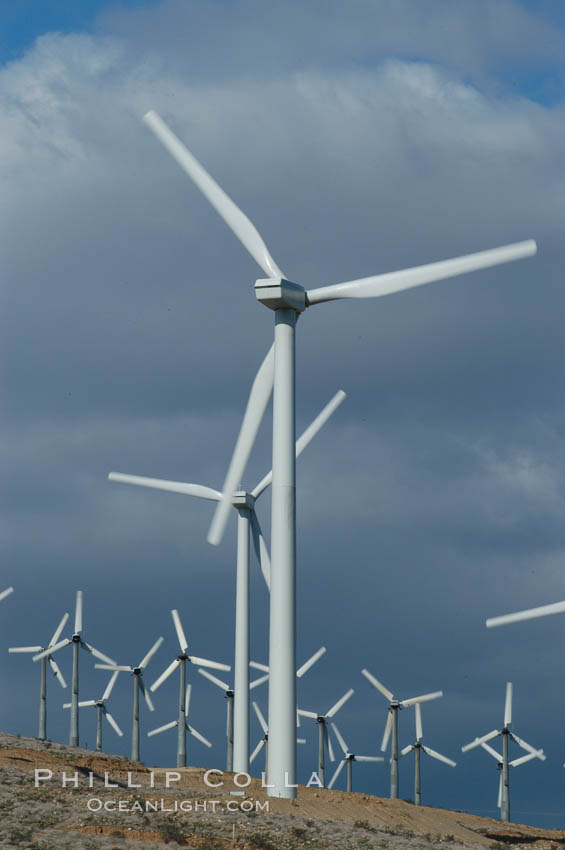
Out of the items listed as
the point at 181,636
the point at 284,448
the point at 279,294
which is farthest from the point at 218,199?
the point at 181,636

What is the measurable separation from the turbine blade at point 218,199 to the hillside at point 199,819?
20206mm

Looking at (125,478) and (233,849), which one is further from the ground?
(125,478)

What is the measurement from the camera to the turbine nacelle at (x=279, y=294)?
5391cm

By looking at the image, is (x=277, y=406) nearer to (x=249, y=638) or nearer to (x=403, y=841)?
(x=403, y=841)

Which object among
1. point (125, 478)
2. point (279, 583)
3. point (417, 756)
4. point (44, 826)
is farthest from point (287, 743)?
point (417, 756)

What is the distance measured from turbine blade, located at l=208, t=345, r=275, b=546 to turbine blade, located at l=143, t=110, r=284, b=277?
3.71m

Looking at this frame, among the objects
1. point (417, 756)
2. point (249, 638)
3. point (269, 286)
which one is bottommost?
point (417, 756)

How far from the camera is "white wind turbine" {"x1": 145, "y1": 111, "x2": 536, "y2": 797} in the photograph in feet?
169

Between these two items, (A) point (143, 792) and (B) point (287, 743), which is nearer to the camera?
(B) point (287, 743)

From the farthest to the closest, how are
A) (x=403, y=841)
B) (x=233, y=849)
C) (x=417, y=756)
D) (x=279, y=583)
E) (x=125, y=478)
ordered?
1. (x=417, y=756)
2. (x=125, y=478)
3. (x=279, y=583)
4. (x=403, y=841)
5. (x=233, y=849)

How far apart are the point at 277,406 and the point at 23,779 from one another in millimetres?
16895

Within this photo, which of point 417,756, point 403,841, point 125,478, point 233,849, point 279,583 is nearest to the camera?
point 233,849

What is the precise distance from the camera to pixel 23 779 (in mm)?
54188

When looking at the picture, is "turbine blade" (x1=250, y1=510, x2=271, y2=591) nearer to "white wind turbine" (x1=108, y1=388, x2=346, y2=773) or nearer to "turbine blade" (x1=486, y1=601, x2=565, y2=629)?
"white wind turbine" (x1=108, y1=388, x2=346, y2=773)
